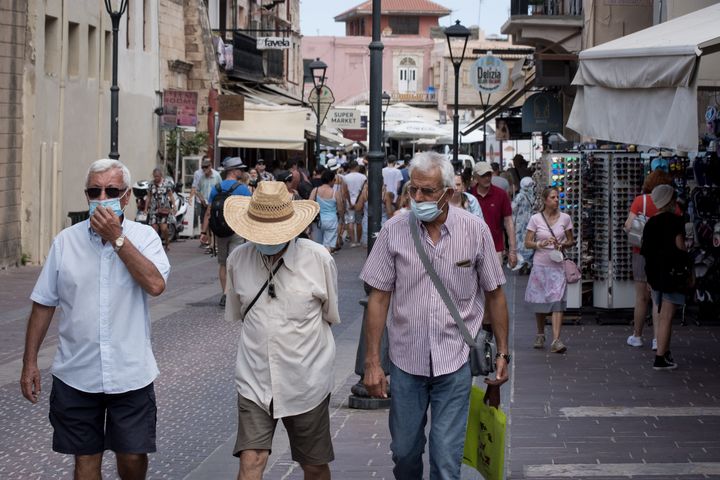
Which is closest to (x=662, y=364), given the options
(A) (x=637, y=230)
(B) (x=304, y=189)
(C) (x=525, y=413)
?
(A) (x=637, y=230)

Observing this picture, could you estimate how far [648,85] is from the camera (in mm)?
8805

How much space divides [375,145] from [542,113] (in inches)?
707

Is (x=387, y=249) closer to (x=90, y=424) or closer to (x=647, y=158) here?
(x=90, y=424)

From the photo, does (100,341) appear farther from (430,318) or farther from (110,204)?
(430,318)

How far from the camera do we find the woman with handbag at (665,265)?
1132 cm

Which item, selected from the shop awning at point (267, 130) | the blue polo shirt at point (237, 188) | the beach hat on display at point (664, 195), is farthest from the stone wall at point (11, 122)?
the shop awning at point (267, 130)

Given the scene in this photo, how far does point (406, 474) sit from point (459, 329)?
697mm

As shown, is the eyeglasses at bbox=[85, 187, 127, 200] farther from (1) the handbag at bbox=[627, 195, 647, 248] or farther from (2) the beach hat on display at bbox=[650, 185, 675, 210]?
(1) the handbag at bbox=[627, 195, 647, 248]

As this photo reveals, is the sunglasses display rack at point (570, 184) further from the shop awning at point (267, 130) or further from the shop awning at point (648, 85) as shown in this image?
the shop awning at point (267, 130)

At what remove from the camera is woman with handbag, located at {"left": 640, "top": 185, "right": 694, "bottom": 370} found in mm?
11320

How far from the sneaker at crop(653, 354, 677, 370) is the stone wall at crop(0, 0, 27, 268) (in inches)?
498


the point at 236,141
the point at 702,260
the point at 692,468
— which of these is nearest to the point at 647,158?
the point at 702,260

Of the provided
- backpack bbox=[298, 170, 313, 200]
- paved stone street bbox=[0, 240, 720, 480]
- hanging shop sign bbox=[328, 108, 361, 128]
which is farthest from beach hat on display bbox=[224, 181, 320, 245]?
hanging shop sign bbox=[328, 108, 361, 128]

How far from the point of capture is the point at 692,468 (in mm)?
7742
